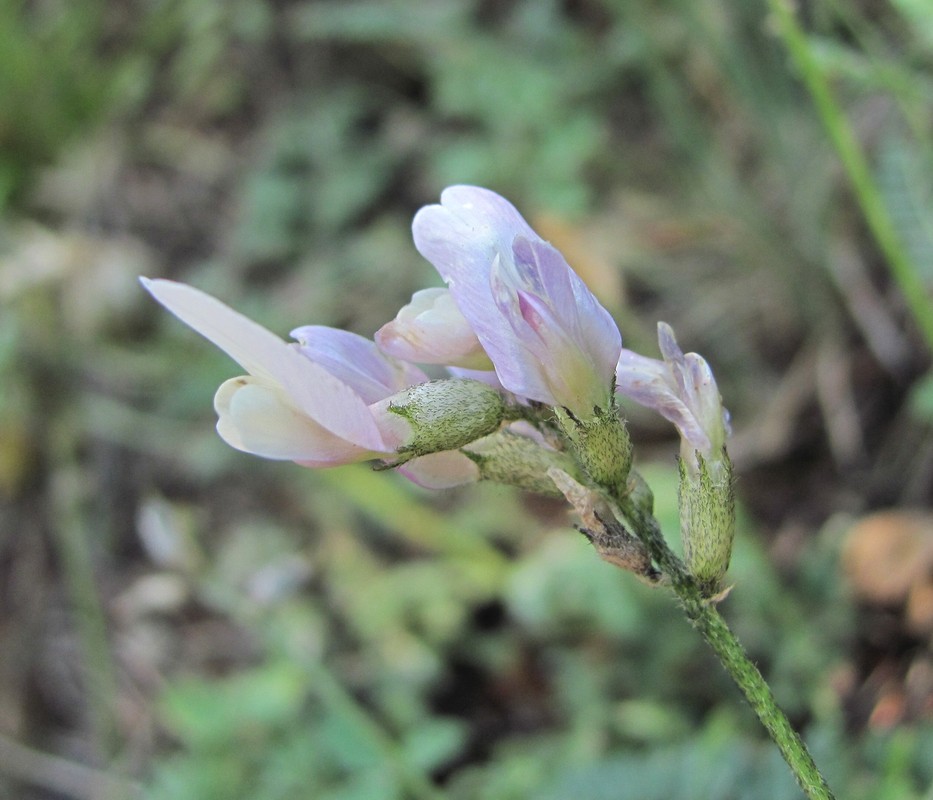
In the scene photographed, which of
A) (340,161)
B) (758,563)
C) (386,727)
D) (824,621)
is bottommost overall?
(386,727)

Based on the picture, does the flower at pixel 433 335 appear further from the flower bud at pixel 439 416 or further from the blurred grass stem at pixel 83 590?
the blurred grass stem at pixel 83 590

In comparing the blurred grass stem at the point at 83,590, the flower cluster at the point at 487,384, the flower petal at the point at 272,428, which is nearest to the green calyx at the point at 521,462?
the flower cluster at the point at 487,384

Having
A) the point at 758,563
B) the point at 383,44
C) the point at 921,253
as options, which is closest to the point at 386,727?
the point at 758,563

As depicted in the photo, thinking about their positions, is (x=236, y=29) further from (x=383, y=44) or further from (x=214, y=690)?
(x=214, y=690)

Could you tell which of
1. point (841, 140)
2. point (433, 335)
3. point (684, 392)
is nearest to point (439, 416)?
point (433, 335)

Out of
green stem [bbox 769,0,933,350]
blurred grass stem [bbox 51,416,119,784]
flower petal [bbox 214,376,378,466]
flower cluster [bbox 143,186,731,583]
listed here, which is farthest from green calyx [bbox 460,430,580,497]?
blurred grass stem [bbox 51,416,119,784]

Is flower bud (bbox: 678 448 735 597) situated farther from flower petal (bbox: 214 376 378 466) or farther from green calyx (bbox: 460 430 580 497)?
flower petal (bbox: 214 376 378 466)

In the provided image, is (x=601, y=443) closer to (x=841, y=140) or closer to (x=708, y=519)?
(x=708, y=519)
